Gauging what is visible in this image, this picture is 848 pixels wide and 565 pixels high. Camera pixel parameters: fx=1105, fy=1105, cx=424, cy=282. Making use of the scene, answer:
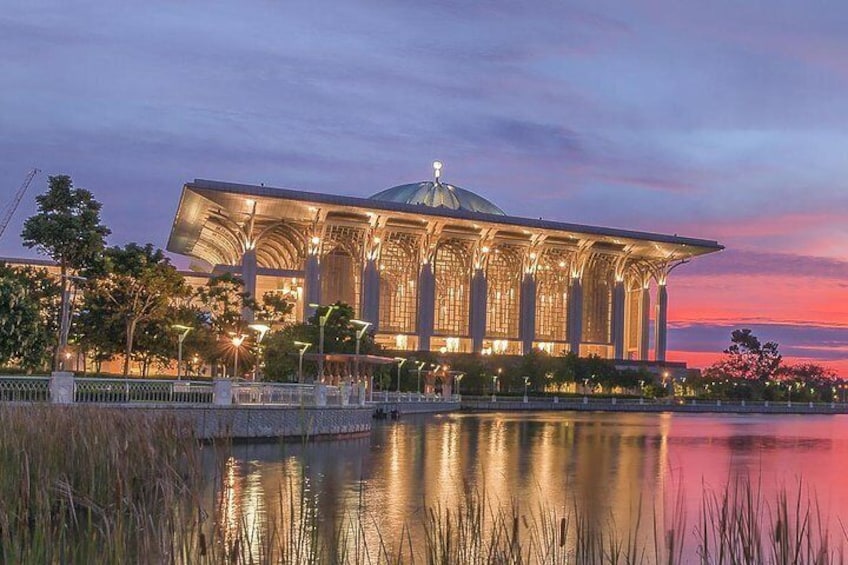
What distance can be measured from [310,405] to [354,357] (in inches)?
574

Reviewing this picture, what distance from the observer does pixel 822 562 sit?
6.53 metres

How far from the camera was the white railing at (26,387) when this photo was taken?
26.4 m

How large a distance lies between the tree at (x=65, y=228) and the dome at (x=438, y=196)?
276ft

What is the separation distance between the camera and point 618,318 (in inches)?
4596

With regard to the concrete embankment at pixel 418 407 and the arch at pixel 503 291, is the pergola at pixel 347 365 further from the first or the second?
the arch at pixel 503 291

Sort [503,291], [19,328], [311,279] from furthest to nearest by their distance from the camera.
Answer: [503,291], [311,279], [19,328]

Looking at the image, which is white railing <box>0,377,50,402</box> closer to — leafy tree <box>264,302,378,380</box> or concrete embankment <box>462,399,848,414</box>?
leafy tree <box>264,302,378,380</box>

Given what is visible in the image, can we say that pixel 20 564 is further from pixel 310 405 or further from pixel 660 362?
pixel 660 362

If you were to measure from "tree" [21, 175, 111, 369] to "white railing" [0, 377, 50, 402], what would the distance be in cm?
1048

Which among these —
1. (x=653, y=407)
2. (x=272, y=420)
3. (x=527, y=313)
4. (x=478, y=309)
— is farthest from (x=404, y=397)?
(x=527, y=313)

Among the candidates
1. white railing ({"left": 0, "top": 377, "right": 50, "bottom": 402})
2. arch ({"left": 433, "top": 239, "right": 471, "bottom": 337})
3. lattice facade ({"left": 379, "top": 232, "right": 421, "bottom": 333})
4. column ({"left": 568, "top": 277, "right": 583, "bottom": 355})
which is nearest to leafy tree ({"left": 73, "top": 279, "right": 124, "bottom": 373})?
white railing ({"left": 0, "top": 377, "right": 50, "bottom": 402})

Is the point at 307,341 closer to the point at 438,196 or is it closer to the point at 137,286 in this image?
the point at 137,286

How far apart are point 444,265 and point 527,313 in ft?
32.3

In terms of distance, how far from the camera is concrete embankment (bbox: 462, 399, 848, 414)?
85312mm
